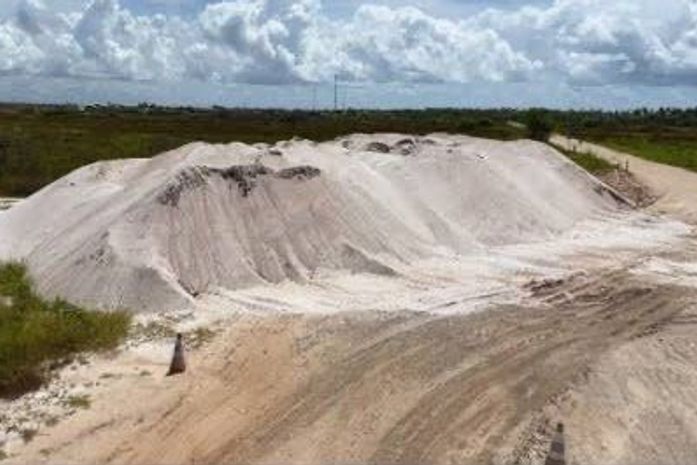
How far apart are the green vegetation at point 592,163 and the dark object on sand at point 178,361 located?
28596mm

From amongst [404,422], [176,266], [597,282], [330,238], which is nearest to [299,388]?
[404,422]

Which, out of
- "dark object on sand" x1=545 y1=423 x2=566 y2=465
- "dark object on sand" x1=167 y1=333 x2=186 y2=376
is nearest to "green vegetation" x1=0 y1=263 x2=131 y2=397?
"dark object on sand" x1=167 y1=333 x2=186 y2=376

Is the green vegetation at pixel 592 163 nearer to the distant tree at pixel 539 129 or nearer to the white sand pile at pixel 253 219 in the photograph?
the white sand pile at pixel 253 219

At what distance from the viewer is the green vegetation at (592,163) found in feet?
132

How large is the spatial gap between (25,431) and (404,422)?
4771 mm

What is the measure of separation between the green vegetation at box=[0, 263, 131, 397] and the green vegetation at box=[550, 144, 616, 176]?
27.7 meters

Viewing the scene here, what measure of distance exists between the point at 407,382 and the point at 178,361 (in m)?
3.43

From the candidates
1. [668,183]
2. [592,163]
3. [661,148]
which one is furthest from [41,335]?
[661,148]

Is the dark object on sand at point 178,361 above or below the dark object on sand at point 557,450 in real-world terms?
below

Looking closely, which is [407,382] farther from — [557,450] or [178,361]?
[178,361]

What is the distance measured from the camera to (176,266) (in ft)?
61.8

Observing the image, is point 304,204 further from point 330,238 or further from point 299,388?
point 299,388

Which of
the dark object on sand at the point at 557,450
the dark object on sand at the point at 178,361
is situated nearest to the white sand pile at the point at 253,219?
the dark object on sand at the point at 178,361

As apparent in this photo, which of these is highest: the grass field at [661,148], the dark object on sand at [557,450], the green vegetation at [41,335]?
the dark object on sand at [557,450]
